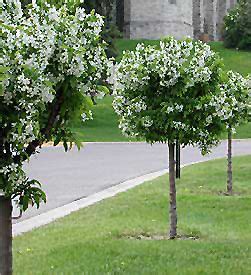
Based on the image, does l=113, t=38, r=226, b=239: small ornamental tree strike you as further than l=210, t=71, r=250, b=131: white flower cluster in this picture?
No

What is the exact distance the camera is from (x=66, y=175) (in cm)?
1873

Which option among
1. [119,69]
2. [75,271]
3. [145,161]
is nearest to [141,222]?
[119,69]

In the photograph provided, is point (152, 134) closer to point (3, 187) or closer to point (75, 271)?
point (75, 271)

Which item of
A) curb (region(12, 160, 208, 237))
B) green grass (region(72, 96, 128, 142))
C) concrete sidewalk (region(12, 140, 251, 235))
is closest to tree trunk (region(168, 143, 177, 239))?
curb (region(12, 160, 208, 237))

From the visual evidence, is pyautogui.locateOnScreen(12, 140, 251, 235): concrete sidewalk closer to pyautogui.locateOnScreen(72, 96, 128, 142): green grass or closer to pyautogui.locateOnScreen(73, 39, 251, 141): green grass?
pyautogui.locateOnScreen(73, 39, 251, 141): green grass

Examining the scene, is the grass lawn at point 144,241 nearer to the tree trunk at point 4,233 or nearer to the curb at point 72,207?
the curb at point 72,207

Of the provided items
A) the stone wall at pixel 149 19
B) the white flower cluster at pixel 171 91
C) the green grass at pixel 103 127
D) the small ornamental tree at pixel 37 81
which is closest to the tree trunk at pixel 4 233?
the small ornamental tree at pixel 37 81

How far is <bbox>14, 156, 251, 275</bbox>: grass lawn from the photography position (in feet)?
25.3

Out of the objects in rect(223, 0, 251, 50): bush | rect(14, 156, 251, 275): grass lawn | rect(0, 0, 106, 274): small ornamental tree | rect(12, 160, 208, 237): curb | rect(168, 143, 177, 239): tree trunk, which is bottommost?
rect(12, 160, 208, 237): curb

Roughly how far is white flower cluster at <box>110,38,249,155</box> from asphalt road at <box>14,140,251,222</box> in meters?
3.39

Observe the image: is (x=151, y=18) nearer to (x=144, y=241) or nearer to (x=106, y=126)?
(x=106, y=126)

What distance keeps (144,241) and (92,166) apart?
12.3m

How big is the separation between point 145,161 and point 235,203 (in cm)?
1071

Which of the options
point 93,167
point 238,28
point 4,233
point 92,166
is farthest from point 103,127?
point 4,233
